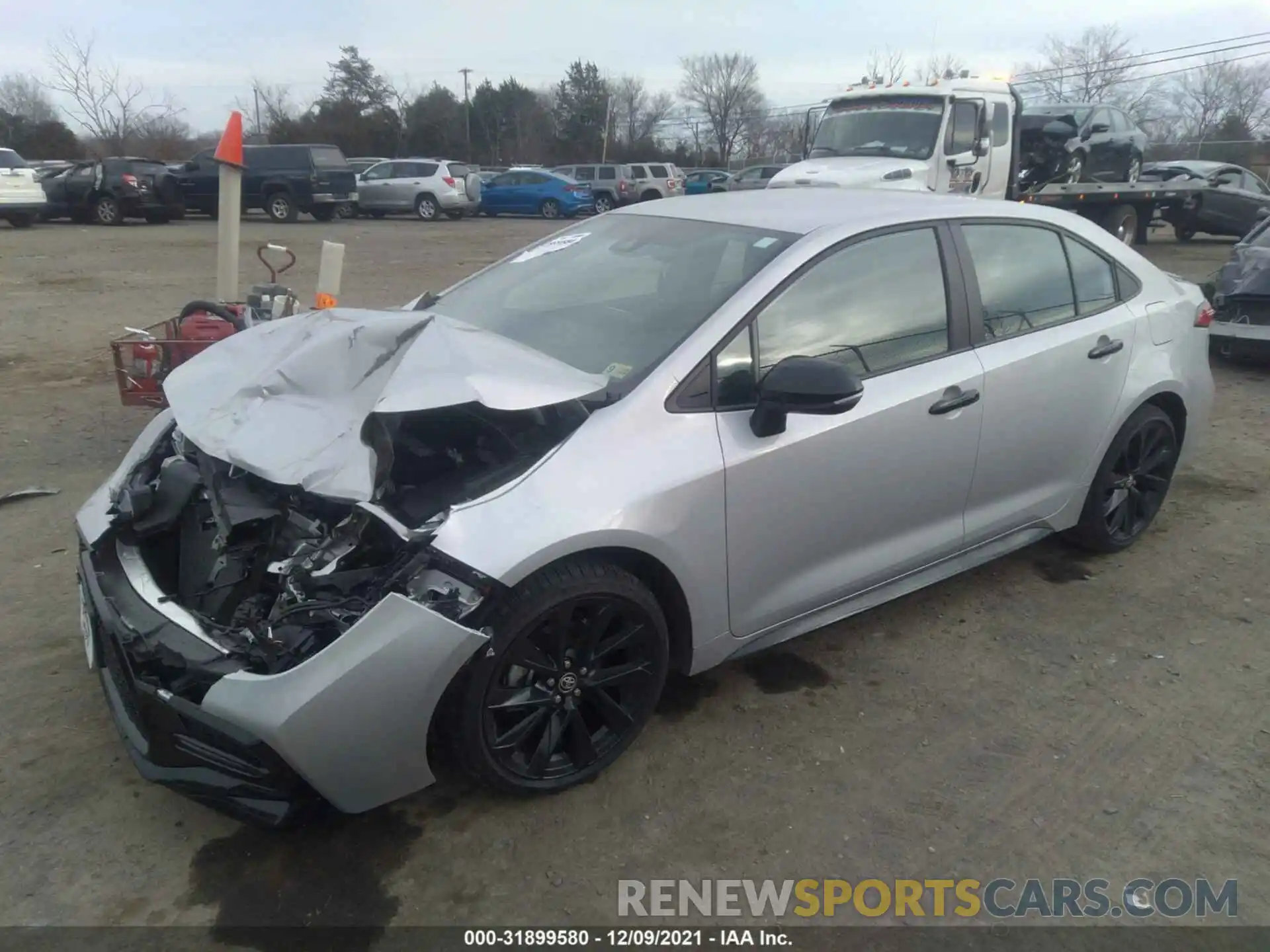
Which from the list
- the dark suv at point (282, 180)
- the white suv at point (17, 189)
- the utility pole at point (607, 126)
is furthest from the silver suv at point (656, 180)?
the utility pole at point (607, 126)

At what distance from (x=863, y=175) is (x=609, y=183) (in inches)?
796

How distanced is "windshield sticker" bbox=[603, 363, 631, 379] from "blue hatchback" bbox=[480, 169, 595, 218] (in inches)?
1011

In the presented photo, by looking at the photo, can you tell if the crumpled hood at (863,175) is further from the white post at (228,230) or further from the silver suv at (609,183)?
the silver suv at (609,183)

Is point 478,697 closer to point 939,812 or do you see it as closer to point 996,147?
point 939,812

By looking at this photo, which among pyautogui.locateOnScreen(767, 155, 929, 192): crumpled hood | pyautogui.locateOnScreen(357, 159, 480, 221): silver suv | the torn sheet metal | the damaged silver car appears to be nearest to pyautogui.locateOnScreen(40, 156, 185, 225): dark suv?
pyautogui.locateOnScreen(357, 159, 480, 221): silver suv

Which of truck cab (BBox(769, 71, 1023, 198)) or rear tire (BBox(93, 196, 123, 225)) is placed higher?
truck cab (BBox(769, 71, 1023, 198))

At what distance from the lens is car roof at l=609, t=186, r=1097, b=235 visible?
11.3ft

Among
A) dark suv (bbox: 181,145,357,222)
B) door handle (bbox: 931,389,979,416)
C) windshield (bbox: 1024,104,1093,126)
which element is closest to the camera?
door handle (bbox: 931,389,979,416)

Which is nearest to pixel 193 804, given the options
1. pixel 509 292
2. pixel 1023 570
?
pixel 509 292

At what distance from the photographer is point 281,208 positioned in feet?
78.1

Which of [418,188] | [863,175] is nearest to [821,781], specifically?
[863,175]

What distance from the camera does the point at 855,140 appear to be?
472 inches

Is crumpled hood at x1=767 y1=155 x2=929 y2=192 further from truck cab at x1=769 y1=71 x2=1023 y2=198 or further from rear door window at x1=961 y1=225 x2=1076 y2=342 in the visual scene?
rear door window at x1=961 y1=225 x2=1076 y2=342

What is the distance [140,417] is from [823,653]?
5141mm
